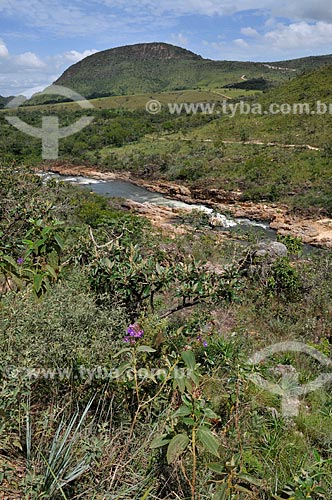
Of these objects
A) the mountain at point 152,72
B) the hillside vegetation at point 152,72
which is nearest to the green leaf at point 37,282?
the hillside vegetation at point 152,72

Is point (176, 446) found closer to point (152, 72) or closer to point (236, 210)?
point (236, 210)

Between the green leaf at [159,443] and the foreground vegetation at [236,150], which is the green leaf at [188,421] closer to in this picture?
the green leaf at [159,443]

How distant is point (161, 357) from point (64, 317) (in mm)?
528

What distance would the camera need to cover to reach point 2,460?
1.50 meters

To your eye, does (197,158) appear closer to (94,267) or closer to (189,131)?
(189,131)

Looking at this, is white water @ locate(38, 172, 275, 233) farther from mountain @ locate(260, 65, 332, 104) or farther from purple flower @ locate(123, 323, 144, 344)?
purple flower @ locate(123, 323, 144, 344)

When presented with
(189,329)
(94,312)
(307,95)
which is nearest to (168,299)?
(189,329)

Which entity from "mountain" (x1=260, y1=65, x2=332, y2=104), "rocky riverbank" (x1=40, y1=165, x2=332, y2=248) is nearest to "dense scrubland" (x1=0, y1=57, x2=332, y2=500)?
"rocky riverbank" (x1=40, y1=165, x2=332, y2=248)

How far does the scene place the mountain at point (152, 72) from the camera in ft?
315

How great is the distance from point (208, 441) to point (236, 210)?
17.6 m

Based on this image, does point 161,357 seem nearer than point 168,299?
Yes

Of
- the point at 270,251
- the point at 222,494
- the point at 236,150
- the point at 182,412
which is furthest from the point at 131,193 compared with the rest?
the point at 222,494

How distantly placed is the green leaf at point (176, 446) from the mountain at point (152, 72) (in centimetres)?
8602

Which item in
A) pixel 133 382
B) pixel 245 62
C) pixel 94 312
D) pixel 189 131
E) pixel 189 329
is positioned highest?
pixel 245 62
